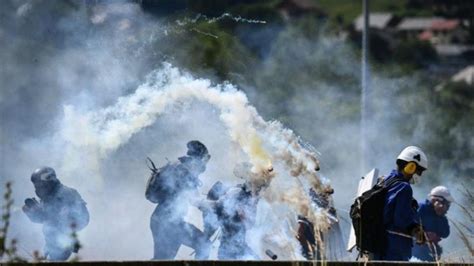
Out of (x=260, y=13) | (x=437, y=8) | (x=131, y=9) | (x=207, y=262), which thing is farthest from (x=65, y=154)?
(x=437, y=8)

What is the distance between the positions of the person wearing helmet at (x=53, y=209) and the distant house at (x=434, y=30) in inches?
1753

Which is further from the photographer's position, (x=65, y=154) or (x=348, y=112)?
(x=348, y=112)

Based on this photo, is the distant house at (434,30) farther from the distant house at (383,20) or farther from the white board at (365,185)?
the white board at (365,185)

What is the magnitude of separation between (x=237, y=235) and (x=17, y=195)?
410 cm

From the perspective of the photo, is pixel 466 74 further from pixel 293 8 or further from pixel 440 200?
pixel 440 200

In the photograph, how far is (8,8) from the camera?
19.7m

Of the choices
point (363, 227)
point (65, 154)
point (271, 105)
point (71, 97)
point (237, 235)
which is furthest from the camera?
point (271, 105)

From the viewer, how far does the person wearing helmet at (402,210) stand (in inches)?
524

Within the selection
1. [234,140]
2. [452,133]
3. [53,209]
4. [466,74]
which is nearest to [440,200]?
[234,140]

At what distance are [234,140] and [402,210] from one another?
355 cm

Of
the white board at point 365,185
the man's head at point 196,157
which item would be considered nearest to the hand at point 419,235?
the white board at point 365,185

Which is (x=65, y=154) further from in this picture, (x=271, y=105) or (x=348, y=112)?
(x=348, y=112)

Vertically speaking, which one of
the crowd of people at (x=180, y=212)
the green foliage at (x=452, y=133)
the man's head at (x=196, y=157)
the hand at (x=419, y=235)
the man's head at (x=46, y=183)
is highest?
the green foliage at (x=452, y=133)

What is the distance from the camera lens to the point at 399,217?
1332cm
